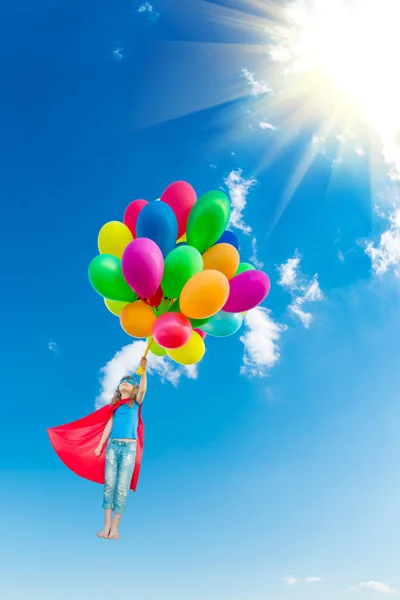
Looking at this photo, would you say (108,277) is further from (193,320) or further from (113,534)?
(113,534)

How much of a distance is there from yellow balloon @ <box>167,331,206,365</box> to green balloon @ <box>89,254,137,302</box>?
1.18 m

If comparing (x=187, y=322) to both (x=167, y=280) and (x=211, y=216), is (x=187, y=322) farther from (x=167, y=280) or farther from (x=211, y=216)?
(x=211, y=216)

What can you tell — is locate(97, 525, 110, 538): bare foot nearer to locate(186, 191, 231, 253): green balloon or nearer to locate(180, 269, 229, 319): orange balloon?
locate(180, 269, 229, 319): orange balloon

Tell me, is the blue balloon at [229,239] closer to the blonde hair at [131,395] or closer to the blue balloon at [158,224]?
the blue balloon at [158,224]

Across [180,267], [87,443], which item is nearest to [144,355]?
[87,443]

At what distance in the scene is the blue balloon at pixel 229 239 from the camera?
7.45 metres

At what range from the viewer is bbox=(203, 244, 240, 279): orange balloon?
6961mm

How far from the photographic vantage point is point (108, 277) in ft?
21.6

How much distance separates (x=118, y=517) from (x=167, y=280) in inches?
128

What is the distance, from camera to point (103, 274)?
6.59m

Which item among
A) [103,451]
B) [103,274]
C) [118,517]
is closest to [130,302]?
[103,274]

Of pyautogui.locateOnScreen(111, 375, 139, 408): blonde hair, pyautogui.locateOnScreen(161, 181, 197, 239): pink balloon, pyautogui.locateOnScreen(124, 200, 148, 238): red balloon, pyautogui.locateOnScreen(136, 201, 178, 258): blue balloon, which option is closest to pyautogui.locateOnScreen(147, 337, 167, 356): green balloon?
pyautogui.locateOnScreen(111, 375, 139, 408): blonde hair

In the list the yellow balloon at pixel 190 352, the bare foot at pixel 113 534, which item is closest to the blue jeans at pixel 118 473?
the bare foot at pixel 113 534

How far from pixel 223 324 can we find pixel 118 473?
258 cm
